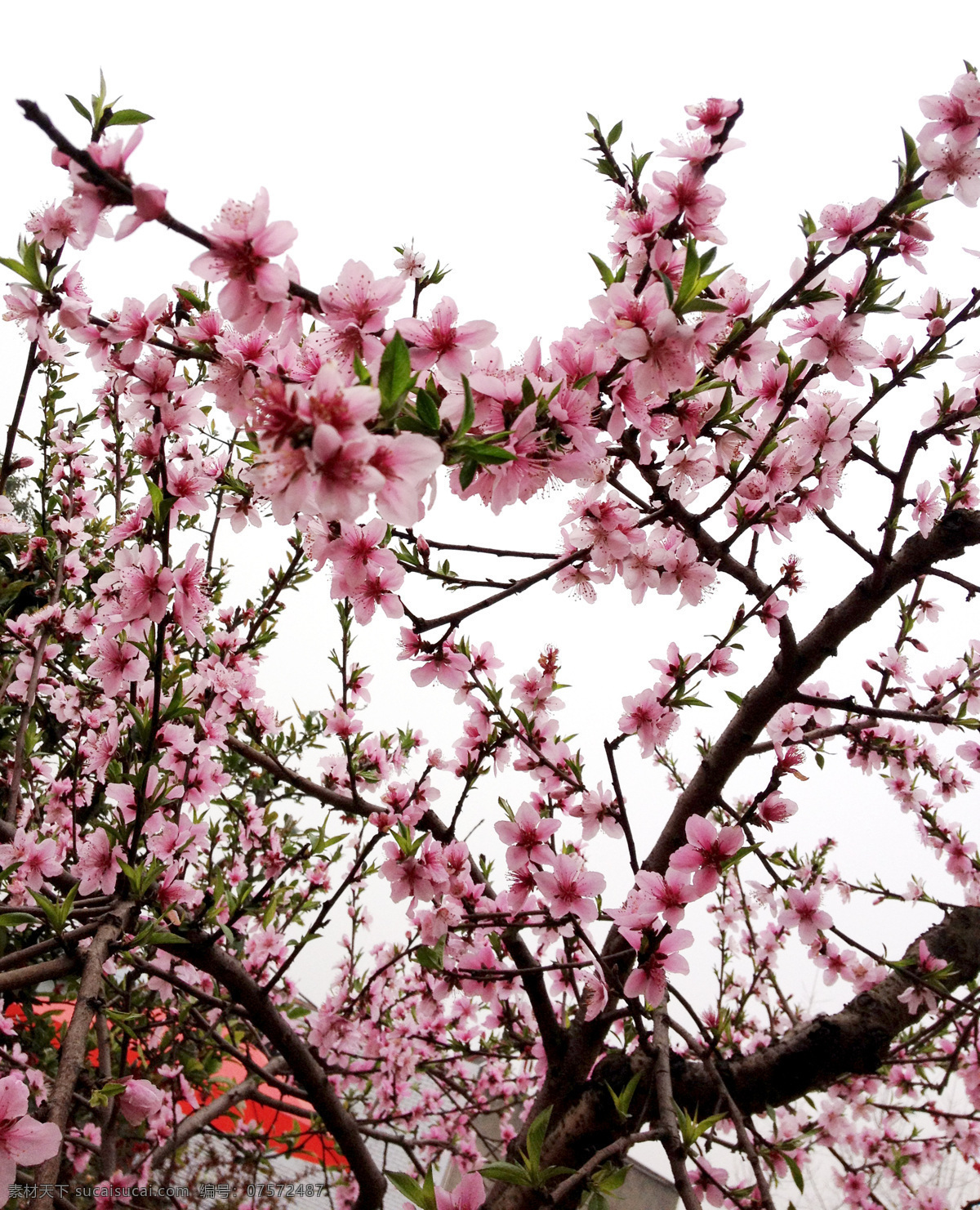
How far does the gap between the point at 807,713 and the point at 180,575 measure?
7.15 ft

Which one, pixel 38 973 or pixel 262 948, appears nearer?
pixel 38 973

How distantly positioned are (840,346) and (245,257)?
4.19ft

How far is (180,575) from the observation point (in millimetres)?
1580

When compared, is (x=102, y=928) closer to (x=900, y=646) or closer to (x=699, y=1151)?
(x=699, y=1151)

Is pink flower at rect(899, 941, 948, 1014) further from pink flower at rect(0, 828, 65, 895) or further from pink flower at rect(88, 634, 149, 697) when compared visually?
pink flower at rect(0, 828, 65, 895)

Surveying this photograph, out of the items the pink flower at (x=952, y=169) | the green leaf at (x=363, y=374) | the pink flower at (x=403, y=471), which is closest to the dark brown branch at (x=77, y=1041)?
the pink flower at (x=403, y=471)

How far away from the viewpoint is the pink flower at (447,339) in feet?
3.42

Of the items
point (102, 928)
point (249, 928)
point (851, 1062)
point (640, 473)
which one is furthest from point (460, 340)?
point (249, 928)

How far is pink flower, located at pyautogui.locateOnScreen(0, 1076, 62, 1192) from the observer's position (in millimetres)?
1071

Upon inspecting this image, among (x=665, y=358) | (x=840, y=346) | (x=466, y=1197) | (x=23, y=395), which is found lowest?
(x=466, y=1197)

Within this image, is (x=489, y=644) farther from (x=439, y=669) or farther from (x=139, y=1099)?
(x=139, y=1099)

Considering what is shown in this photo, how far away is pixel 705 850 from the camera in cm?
145

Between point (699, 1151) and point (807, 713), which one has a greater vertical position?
point (807, 713)

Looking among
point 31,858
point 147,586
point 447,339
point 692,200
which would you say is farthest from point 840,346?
point 31,858
